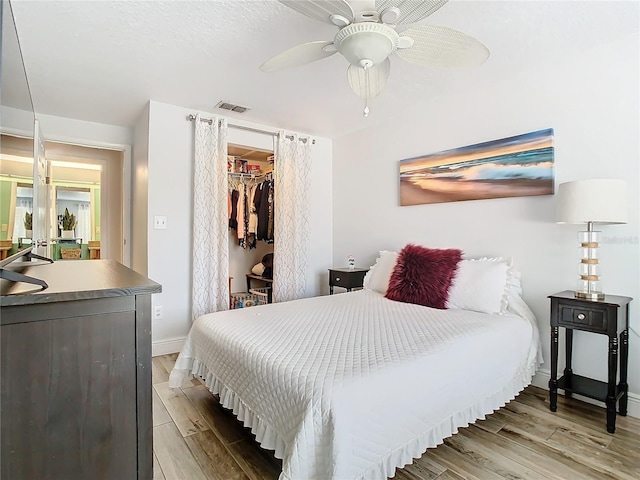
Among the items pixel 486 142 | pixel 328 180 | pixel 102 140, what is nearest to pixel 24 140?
pixel 102 140

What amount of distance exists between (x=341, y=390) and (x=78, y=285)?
93cm

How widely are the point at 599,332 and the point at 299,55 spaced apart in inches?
88.2

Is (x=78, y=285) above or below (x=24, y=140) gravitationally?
below

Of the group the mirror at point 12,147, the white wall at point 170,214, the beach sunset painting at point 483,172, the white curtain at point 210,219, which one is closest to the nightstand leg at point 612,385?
the beach sunset painting at point 483,172

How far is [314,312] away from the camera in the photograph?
7.76ft

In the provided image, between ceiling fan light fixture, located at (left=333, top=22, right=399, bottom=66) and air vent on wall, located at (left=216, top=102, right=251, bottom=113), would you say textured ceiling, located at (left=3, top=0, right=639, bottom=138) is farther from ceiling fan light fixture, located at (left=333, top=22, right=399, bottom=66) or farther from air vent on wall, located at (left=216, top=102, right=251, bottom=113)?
ceiling fan light fixture, located at (left=333, top=22, right=399, bottom=66)

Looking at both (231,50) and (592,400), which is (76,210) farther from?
(592,400)

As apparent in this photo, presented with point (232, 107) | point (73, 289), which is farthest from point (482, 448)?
point (232, 107)

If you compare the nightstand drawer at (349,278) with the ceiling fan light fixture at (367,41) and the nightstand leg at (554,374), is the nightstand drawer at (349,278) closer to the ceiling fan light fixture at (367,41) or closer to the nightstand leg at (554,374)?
the nightstand leg at (554,374)

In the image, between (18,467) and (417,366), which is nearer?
(18,467)

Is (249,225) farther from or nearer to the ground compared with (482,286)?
farther from the ground

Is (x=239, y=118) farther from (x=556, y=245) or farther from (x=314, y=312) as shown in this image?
(x=556, y=245)

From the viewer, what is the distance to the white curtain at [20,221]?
1.20 metres

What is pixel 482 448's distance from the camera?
1776 mm
